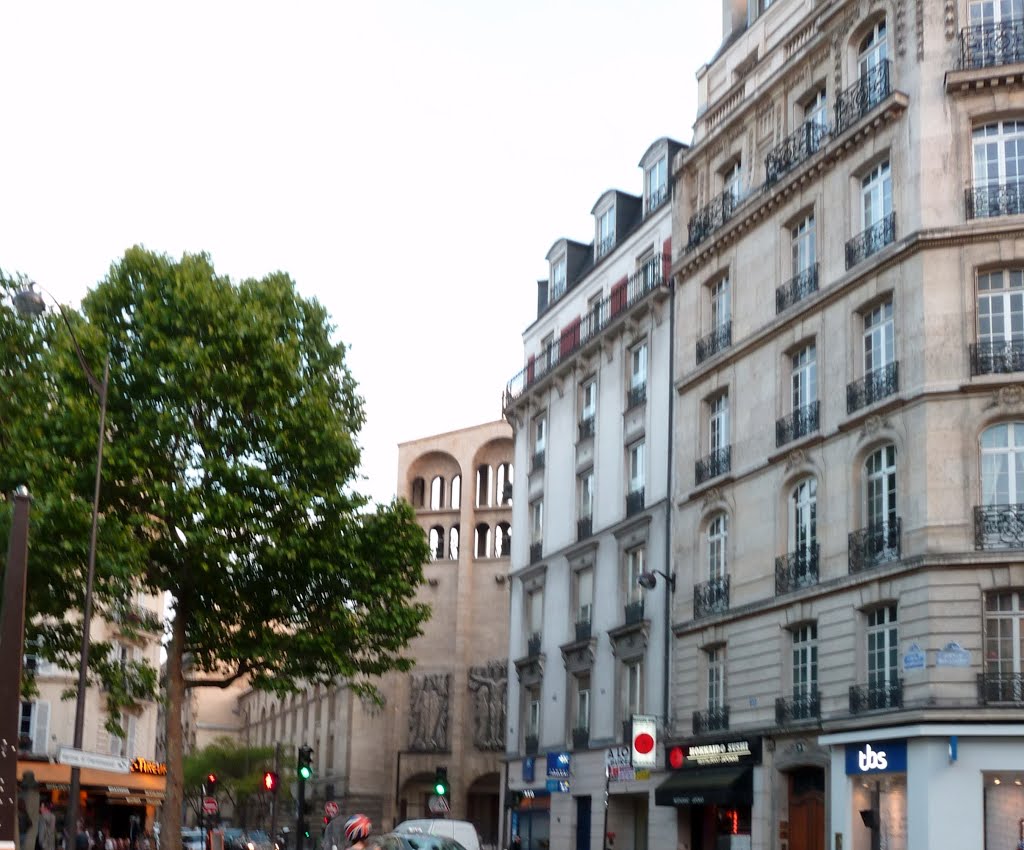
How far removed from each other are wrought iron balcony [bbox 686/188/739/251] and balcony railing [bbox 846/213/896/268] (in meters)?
5.88

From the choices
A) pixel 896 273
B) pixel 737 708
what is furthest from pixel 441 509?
pixel 896 273

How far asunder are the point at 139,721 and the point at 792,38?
3833cm

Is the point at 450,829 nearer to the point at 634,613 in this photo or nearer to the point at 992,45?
the point at 634,613

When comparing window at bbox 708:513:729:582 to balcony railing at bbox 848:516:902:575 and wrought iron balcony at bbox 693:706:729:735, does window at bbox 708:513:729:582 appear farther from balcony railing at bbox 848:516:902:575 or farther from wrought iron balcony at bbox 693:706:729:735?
balcony railing at bbox 848:516:902:575

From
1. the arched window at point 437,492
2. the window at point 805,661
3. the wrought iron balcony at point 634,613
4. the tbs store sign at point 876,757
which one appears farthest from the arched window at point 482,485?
the tbs store sign at point 876,757

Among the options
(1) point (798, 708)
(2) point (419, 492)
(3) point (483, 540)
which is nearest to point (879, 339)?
(1) point (798, 708)

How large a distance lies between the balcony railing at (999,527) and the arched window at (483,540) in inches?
1945

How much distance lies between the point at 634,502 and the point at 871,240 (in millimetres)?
12982

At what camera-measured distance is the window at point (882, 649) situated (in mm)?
27156

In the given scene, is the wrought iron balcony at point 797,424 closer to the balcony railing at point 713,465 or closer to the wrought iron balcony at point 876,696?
the balcony railing at point 713,465

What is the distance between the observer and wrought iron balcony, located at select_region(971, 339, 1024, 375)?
1049 inches

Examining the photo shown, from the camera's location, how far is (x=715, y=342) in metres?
36.1

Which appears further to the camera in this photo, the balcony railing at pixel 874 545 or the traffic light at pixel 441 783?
the traffic light at pixel 441 783

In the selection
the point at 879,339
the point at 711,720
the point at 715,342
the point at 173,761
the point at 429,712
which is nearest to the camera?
the point at 879,339
